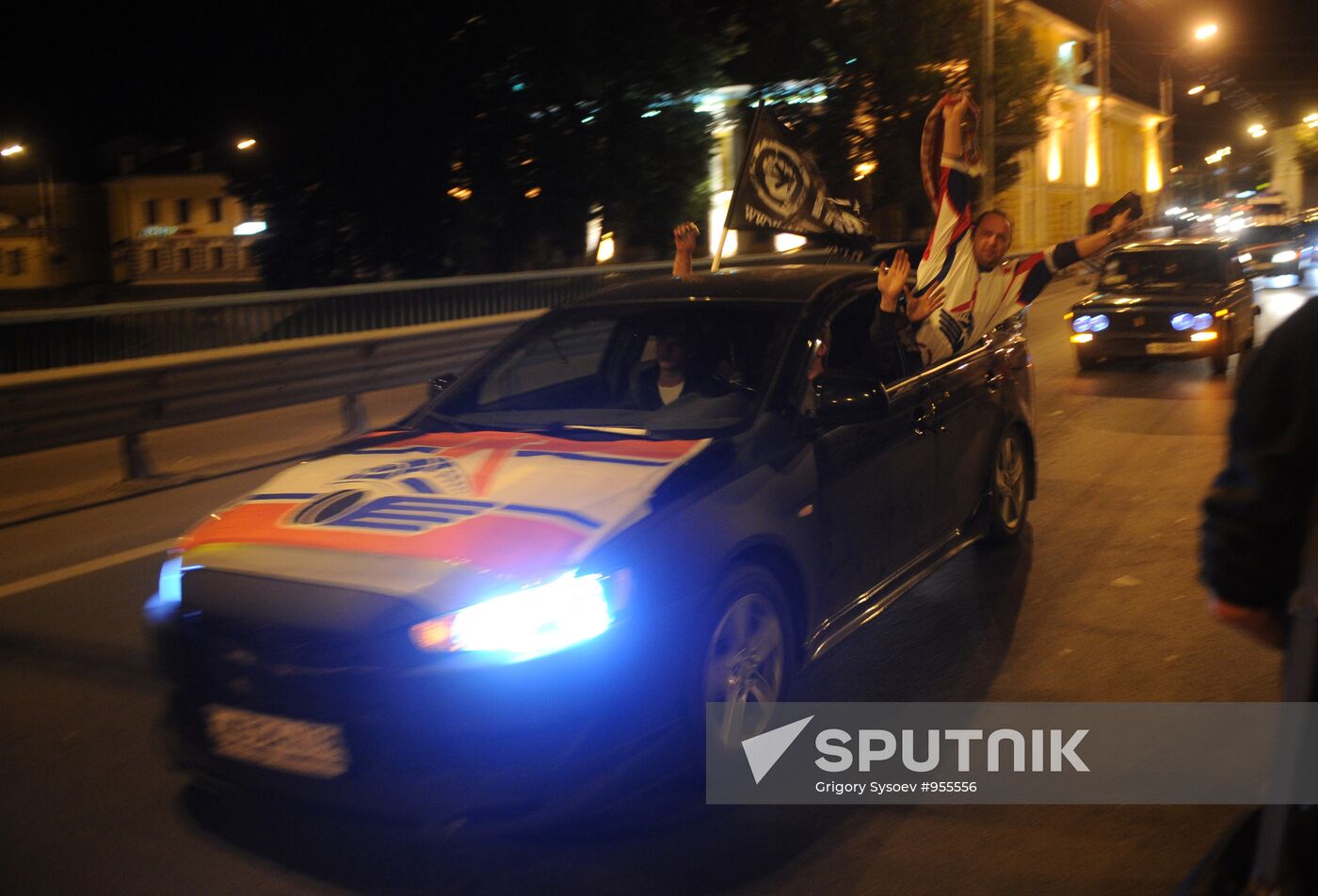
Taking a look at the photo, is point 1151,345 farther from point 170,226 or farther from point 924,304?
point 170,226

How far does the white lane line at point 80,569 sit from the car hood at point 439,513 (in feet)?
10.3

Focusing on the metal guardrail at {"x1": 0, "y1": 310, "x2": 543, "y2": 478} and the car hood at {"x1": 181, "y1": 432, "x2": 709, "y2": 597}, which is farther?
the metal guardrail at {"x1": 0, "y1": 310, "x2": 543, "y2": 478}

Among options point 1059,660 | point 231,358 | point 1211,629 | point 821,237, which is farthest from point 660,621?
point 231,358

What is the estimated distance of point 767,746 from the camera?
176 inches

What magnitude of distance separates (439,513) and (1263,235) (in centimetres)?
2682

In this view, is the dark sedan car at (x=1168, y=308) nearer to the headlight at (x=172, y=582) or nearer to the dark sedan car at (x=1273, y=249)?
the dark sedan car at (x=1273, y=249)

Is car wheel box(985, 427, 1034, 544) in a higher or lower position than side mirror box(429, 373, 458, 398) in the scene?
lower

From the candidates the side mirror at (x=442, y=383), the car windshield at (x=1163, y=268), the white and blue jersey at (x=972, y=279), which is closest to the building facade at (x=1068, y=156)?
the car windshield at (x=1163, y=268)

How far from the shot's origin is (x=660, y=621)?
383cm

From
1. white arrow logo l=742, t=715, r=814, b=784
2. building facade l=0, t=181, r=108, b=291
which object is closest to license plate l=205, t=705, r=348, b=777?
white arrow logo l=742, t=715, r=814, b=784

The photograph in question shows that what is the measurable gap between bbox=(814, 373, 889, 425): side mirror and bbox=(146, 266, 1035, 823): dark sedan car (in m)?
0.01

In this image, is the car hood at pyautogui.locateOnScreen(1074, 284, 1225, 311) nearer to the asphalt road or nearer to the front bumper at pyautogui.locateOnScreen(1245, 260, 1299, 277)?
the asphalt road

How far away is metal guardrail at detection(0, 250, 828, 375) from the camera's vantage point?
10.3 meters

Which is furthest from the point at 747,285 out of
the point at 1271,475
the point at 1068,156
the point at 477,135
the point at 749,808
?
the point at 1068,156
